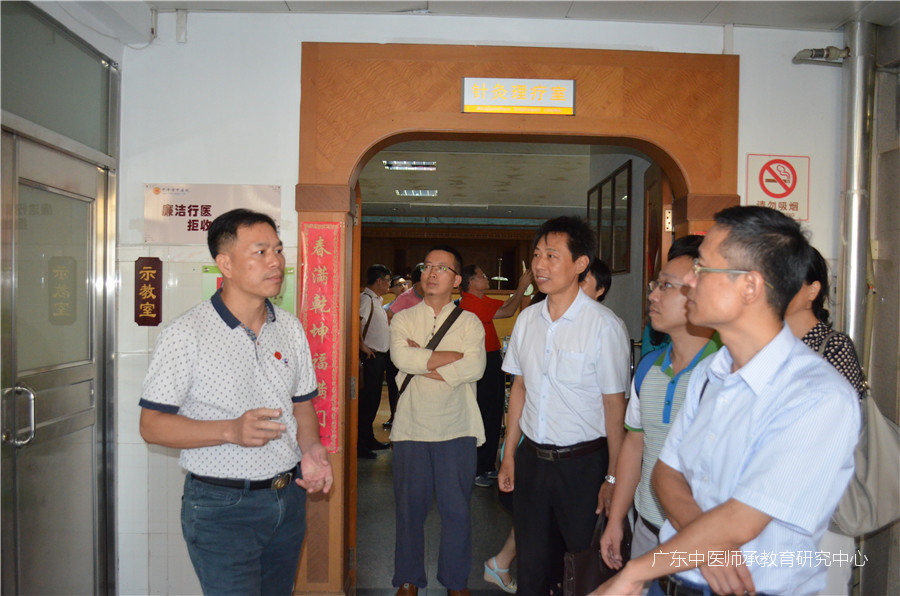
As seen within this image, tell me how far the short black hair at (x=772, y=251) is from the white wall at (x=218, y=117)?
1.77m

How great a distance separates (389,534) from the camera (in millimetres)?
Result: 3711

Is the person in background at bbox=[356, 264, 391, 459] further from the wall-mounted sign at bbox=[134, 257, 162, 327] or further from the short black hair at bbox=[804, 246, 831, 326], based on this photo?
the short black hair at bbox=[804, 246, 831, 326]

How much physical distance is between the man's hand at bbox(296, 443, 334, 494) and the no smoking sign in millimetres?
2294

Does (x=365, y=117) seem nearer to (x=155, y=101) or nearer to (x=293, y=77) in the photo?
(x=293, y=77)

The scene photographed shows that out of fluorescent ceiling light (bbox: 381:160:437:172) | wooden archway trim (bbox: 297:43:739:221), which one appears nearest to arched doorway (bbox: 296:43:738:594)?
wooden archway trim (bbox: 297:43:739:221)

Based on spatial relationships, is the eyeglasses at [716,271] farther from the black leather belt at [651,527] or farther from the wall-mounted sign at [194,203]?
the wall-mounted sign at [194,203]

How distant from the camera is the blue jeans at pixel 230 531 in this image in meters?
1.77

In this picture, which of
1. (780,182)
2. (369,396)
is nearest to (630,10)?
(780,182)

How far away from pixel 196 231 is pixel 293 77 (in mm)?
864

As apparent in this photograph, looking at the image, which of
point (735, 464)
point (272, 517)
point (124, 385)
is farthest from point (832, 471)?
point (124, 385)

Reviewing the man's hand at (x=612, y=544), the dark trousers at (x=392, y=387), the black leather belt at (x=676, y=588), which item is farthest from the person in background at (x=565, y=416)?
the dark trousers at (x=392, y=387)

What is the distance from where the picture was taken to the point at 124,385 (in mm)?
2873

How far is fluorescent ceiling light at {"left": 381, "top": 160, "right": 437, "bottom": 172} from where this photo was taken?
7.41 metres

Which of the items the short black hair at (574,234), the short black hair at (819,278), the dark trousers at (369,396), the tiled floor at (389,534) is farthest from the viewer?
the dark trousers at (369,396)
